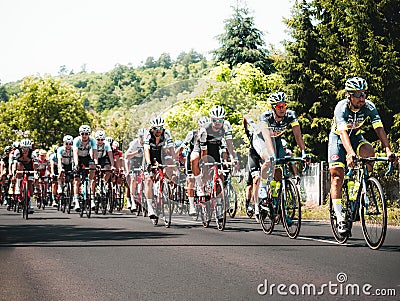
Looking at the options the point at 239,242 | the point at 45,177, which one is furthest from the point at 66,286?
the point at 45,177

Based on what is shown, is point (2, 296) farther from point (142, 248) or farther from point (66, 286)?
point (142, 248)

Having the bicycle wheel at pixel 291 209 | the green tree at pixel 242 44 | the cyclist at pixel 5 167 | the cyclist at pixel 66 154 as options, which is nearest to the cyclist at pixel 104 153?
the cyclist at pixel 66 154

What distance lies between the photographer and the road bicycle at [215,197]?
14.1 metres

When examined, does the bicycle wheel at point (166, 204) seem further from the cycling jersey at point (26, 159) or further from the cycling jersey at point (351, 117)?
the cycling jersey at point (26, 159)

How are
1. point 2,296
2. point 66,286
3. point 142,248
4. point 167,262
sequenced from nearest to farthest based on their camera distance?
1. point 2,296
2. point 66,286
3. point 167,262
4. point 142,248

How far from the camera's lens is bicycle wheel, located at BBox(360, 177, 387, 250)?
983 centimetres

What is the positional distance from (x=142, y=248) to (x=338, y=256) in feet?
9.54

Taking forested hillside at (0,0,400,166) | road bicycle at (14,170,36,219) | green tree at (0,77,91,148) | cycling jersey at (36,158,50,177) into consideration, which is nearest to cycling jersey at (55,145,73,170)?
road bicycle at (14,170,36,219)

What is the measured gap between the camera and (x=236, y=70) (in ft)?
189

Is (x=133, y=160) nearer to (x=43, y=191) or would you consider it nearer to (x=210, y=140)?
(x=210, y=140)

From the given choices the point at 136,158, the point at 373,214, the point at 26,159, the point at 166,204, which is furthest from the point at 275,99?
the point at 26,159

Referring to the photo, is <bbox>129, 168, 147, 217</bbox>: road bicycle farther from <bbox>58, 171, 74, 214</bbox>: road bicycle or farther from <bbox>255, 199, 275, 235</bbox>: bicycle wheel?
<bbox>255, 199, 275, 235</bbox>: bicycle wheel

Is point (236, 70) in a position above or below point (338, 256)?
above

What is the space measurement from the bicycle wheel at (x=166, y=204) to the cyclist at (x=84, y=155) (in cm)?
486
